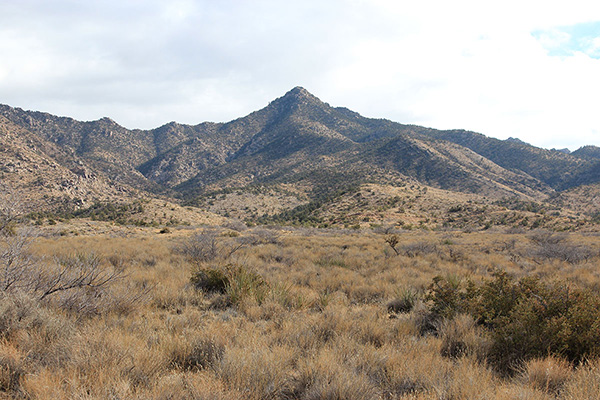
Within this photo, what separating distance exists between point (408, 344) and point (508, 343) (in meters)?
1.28

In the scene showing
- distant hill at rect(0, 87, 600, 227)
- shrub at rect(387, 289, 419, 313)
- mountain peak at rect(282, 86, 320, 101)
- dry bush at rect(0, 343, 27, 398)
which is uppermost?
mountain peak at rect(282, 86, 320, 101)

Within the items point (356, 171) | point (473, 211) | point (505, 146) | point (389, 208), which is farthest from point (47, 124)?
point (505, 146)

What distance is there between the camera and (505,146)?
120 meters

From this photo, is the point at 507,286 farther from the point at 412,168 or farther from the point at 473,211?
the point at 412,168

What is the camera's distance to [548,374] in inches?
115

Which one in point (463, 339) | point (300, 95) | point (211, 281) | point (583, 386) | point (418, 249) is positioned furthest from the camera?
point (300, 95)

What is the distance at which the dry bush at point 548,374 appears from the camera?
9.53 feet

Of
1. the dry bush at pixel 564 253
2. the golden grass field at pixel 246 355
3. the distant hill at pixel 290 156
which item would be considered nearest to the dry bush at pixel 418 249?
the dry bush at pixel 564 253

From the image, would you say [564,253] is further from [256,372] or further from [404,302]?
[256,372]

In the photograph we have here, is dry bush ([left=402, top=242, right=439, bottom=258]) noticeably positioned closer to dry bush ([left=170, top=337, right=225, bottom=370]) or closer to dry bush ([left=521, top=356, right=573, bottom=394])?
dry bush ([left=521, top=356, right=573, bottom=394])

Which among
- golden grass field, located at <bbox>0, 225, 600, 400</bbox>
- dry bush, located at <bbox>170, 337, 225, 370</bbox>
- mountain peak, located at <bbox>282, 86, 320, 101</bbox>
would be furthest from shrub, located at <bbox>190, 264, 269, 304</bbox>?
mountain peak, located at <bbox>282, 86, 320, 101</bbox>

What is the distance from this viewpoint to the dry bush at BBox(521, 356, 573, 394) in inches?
114

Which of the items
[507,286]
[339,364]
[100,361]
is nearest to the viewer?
[100,361]

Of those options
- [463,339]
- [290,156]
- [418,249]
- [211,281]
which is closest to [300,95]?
[290,156]
